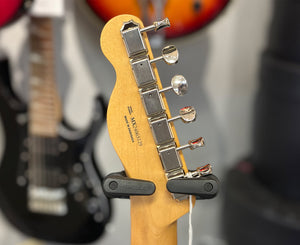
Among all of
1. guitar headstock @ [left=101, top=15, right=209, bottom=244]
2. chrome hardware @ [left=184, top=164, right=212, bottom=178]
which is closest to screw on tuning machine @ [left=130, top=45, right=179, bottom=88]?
guitar headstock @ [left=101, top=15, right=209, bottom=244]

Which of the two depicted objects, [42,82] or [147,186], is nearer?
[147,186]

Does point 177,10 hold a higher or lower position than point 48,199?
higher

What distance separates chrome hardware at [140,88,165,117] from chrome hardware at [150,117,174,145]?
1 centimetres

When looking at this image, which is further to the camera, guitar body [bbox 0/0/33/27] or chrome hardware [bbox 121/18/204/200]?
guitar body [bbox 0/0/33/27]

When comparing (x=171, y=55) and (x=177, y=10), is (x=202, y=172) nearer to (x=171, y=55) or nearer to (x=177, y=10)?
(x=171, y=55)

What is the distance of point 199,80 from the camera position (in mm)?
1029

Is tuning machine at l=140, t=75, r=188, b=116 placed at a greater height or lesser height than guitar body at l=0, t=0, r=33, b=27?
lesser

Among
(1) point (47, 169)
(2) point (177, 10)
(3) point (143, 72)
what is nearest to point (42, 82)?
(1) point (47, 169)

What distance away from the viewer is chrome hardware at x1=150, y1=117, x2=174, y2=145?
472 millimetres

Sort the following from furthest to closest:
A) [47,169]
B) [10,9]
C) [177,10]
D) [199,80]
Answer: [199,80] < [47,169] < [177,10] < [10,9]

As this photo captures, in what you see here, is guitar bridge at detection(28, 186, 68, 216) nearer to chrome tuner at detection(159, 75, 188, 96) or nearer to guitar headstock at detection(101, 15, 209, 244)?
guitar headstock at detection(101, 15, 209, 244)

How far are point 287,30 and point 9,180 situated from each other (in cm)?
72

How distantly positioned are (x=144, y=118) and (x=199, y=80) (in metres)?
0.58

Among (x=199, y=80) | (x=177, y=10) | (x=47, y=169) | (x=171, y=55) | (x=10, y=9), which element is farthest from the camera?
(x=199, y=80)
